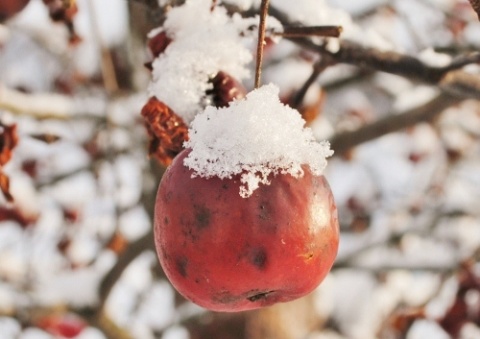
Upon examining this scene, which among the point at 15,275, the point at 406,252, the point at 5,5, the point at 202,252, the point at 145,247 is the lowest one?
the point at 406,252

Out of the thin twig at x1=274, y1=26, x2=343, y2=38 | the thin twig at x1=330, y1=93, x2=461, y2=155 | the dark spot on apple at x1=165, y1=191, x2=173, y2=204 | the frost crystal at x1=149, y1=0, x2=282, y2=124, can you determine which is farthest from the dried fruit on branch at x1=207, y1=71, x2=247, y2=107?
the thin twig at x1=330, y1=93, x2=461, y2=155

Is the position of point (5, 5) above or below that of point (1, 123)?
above

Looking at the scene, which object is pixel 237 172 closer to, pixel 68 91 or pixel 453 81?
pixel 453 81

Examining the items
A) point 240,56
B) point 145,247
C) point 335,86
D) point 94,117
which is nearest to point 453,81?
point 240,56

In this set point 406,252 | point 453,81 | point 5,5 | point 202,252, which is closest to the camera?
point 202,252

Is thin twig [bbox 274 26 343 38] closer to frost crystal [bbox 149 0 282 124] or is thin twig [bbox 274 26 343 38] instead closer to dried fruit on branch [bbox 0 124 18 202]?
frost crystal [bbox 149 0 282 124]

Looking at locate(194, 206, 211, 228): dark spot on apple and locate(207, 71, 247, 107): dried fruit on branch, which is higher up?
locate(207, 71, 247, 107): dried fruit on branch

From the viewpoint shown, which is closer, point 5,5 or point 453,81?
point 5,5
